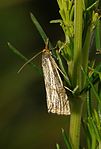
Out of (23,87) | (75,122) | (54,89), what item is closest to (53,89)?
(54,89)

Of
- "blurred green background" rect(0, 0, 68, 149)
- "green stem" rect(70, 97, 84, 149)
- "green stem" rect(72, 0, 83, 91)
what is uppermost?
"green stem" rect(72, 0, 83, 91)

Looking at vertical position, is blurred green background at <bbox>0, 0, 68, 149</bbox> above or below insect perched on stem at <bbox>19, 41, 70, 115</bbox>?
below

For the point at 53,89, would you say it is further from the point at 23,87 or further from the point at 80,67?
the point at 23,87

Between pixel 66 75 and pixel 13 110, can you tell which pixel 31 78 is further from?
pixel 66 75

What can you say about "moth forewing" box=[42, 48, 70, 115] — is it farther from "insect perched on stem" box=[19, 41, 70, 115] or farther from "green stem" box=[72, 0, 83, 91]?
"green stem" box=[72, 0, 83, 91]

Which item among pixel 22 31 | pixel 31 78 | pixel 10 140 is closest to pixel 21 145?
pixel 10 140

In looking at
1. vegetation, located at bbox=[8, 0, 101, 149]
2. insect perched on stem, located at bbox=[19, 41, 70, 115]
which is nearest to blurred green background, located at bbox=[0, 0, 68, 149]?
insect perched on stem, located at bbox=[19, 41, 70, 115]

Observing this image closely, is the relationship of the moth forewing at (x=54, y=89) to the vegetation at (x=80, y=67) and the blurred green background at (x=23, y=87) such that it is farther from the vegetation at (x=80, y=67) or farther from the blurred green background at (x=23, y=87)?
the blurred green background at (x=23, y=87)
